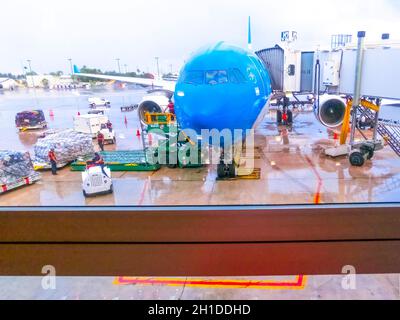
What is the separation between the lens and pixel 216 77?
3895 mm

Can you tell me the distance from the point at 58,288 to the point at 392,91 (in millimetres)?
4436

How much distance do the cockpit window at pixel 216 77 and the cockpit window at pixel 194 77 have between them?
0.27 feet

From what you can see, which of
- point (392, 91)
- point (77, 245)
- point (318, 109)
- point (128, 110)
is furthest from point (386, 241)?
point (128, 110)

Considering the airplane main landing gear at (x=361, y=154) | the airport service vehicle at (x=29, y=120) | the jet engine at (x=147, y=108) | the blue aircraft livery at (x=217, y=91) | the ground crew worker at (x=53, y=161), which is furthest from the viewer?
the airport service vehicle at (x=29, y=120)

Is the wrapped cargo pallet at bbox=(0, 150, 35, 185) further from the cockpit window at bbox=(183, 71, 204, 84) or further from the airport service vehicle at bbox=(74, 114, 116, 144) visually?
the cockpit window at bbox=(183, 71, 204, 84)

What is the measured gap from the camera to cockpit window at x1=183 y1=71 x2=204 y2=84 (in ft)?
12.9

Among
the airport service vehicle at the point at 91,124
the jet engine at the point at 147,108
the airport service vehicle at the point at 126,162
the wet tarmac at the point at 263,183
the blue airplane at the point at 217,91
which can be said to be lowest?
the wet tarmac at the point at 263,183

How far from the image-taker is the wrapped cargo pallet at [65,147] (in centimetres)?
635

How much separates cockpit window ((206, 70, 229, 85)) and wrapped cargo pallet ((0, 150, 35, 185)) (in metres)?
3.76

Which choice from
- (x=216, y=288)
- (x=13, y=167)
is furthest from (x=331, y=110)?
(x=13, y=167)

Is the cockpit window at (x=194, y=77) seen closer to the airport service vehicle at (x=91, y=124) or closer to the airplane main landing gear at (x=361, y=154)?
the airplane main landing gear at (x=361, y=154)

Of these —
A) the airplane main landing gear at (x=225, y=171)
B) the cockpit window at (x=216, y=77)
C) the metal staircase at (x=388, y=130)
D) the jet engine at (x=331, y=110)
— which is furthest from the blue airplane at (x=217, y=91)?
the metal staircase at (x=388, y=130)
